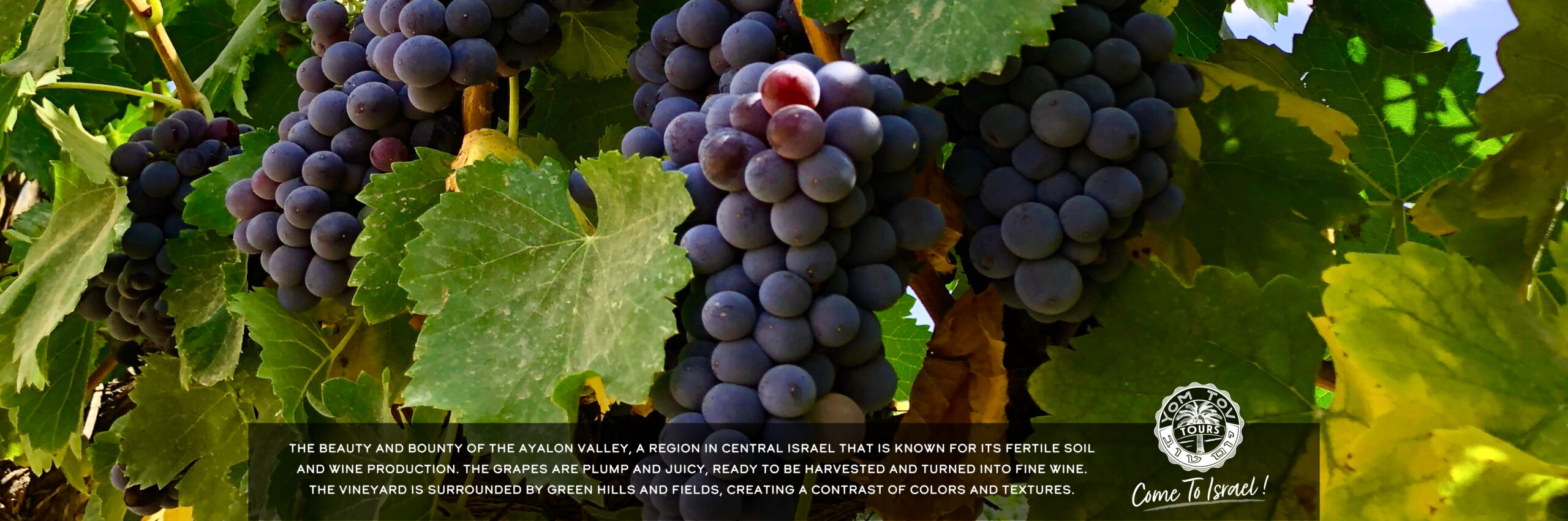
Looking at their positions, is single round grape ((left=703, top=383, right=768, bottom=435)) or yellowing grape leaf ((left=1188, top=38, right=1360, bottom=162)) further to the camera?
yellowing grape leaf ((left=1188, top=38, right=1360, bottom=162))

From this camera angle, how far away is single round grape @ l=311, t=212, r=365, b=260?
0.69m

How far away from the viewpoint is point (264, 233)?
28.5 inches

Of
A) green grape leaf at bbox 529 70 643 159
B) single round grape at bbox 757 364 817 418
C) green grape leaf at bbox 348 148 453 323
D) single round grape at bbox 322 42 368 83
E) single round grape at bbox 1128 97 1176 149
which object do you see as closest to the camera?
single round grape at bbox 757 364 817 418

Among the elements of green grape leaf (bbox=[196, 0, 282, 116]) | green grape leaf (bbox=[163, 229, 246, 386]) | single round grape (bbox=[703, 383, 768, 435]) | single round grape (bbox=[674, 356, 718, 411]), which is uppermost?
single round grape (bbox=[703, 383, 768, 435])

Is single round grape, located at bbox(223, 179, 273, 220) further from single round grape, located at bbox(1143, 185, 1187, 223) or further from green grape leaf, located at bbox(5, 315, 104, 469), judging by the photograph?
single round grape, located at bbox(1143, 185, 1187, 223)

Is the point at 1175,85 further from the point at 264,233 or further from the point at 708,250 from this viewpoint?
the point at 264,233

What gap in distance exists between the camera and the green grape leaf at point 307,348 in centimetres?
76

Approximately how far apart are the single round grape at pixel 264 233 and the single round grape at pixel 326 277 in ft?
0.13

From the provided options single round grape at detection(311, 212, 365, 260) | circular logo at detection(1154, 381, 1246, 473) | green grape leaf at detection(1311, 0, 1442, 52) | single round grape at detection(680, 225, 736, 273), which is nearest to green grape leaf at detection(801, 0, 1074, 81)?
single round grape at detection(680, 225, 736, 273)

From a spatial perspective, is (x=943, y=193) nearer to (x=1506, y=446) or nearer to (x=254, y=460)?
(x=1506, y=446)

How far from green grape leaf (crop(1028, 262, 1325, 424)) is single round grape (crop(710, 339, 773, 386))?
214 mm

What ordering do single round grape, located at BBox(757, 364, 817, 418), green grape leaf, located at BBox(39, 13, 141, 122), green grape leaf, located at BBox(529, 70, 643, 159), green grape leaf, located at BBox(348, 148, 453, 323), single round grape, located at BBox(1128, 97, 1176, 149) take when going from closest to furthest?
single round grape, located at BBox(757, 364, 817, 418), single round grape, located at BBox(1128, 97, 1176, 149), green grape leaf, located at BBox(348, 148, 453, 323), green grape leaf, located at BBox(529, 70, 643, 159), green grape leaf, located at BBox(39, 13, 141, 122)

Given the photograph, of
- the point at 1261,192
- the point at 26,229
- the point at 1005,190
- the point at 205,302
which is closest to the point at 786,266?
the point at 1005,190

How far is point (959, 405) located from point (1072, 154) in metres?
0.19
